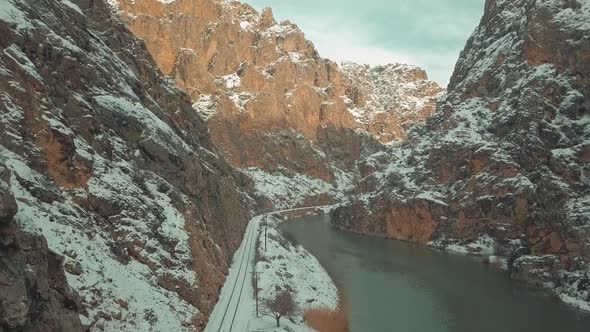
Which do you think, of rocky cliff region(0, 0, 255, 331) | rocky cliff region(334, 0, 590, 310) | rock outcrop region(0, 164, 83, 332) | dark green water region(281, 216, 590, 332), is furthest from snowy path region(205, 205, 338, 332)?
rocky cliff region(334, 0, 590, 310)

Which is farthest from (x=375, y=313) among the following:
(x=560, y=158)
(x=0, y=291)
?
(x=560, y=158)

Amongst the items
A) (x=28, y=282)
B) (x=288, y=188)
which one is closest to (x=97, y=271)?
(x=28, y=282)

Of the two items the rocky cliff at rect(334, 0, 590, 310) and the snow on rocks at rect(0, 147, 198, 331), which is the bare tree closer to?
the snow on rocks at rect(0, 147, 198, 331)

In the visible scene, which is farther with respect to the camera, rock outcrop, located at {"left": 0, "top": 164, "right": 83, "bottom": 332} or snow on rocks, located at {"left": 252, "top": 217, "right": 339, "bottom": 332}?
snow on rocks, located at {"left": 252, "top": 217, "right": 339, "bottom": 332}

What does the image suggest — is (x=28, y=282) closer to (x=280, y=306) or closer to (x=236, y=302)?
(x=236, y=302)

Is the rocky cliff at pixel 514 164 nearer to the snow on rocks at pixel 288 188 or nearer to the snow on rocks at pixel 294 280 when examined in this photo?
the snow on rocks at pixel 294 280

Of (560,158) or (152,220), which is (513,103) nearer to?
(560,158)
